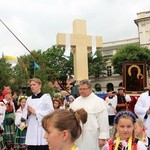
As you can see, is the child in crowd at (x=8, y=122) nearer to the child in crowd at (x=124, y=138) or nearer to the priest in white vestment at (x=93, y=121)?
the priest in white vestment at (x=93, y=121)

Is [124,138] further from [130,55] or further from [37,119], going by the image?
[130,55]

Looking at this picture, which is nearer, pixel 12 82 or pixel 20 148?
pixel 20 148

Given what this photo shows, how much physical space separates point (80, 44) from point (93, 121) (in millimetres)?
11993

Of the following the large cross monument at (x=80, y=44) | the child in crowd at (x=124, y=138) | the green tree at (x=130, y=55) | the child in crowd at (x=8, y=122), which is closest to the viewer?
the child in crowd at (x=124, y=138)

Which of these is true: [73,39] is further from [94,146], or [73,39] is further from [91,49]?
[94,146]

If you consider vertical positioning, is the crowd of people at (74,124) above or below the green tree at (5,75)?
below

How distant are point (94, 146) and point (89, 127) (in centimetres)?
31

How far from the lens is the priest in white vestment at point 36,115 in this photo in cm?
687

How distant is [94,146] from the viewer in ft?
20.3

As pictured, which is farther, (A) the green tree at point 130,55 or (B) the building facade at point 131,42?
(B) the building facade at point 131,42

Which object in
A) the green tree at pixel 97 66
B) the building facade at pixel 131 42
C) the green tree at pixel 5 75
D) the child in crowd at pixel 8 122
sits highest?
the building facade at pixel 131 42

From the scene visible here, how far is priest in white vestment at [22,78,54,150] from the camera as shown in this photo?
6.87 meters

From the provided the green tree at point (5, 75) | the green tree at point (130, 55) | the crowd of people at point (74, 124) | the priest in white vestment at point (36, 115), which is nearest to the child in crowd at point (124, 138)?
the crowd of people at point (74, 124)

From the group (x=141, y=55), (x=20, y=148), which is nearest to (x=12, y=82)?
(x=20, y=148)
